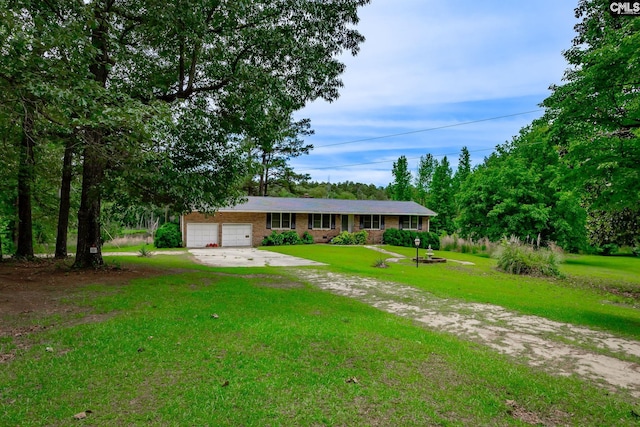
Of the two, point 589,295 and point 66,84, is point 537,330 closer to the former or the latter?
point 589,295

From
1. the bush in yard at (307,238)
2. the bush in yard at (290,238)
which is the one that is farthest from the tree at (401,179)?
the bush in yard at (290,238)

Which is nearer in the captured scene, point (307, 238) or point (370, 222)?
point (307, 238)

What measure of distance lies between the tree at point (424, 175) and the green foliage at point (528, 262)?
38835mm

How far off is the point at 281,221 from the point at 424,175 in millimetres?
33047

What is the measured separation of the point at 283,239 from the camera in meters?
27.3

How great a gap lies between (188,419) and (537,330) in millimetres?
5889

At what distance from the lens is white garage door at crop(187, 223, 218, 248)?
25516mm

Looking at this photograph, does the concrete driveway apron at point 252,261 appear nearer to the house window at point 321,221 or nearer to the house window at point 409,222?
the house window at point 321,221

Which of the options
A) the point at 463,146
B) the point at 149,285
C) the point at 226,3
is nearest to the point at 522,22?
the point at 226,3

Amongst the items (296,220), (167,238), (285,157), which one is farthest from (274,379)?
(285,157)

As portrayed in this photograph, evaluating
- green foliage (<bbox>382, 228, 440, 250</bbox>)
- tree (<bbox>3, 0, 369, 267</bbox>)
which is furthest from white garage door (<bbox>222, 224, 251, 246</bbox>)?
tree (<bbox>3, 0, 369, 267</bbox>)

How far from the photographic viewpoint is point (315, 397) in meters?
3.60

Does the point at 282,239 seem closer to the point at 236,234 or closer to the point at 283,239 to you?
the point at 283,239

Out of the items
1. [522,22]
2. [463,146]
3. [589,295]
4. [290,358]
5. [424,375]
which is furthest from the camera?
[463,146]
